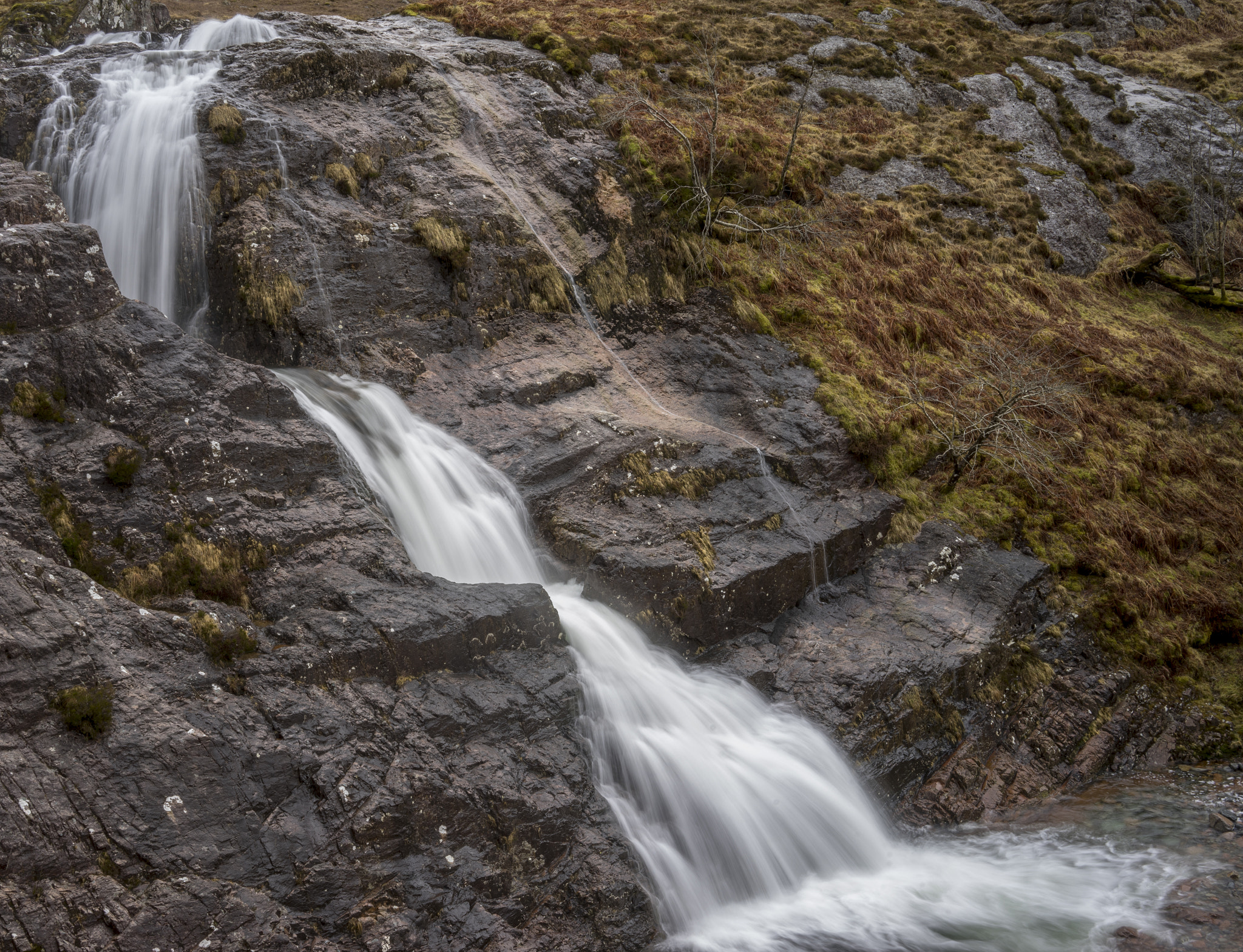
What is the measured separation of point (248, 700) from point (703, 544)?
213 inches

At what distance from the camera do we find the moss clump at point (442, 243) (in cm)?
1221

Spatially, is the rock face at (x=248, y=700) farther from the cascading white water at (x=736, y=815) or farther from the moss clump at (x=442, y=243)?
the moss clump at (x=442, y=243)

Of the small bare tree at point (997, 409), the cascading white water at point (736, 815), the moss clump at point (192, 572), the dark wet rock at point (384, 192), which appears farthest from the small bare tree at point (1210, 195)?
the moss clump at point (192, 572)

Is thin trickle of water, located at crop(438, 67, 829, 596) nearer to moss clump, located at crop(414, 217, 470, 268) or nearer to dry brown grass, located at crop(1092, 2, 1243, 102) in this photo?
moss clump, located at crop(414, 217, 470, 268)

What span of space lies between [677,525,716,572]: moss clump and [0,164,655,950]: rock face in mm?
2435

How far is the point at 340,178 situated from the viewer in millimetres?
12312

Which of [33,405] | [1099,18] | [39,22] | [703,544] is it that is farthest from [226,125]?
[1099,18]

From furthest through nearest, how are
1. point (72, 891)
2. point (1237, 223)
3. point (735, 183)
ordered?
1. point (1237, 223)
2. point (735, 183)
3. point (72, 891)

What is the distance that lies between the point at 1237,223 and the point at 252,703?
27418 millimetres

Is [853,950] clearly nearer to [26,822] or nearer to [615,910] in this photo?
[615,910]

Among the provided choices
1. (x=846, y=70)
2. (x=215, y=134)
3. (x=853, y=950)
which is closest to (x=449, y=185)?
(x=215, y=134)

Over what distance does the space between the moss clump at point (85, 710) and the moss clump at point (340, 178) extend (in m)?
8.45

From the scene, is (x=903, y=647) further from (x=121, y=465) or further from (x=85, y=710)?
(x=121, y=465)

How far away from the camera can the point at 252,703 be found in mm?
6688
